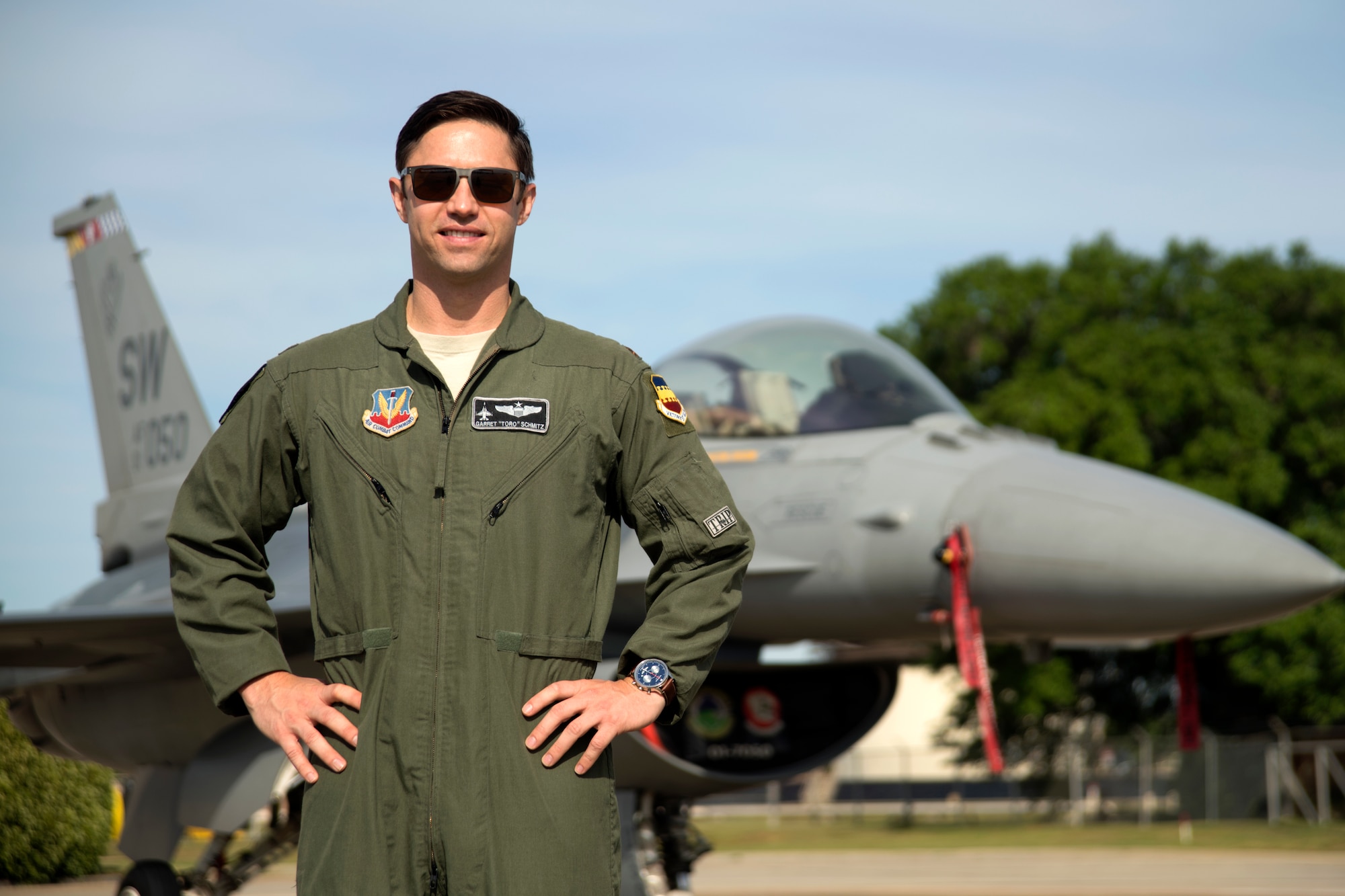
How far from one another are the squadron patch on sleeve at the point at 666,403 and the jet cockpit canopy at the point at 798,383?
14.7ft

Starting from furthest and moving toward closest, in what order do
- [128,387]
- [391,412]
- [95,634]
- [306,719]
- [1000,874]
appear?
[1000,874], [128,387], [95,634], [391,412], [306,719]

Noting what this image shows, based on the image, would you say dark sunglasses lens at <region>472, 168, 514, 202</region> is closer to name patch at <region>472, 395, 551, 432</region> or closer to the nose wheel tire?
name patch at <region>472, 395, 551, 432</region>

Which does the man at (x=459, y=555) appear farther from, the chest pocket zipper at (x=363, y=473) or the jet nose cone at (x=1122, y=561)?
the jet nose cone at (x=1122, y=561)

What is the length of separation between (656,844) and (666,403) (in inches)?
195

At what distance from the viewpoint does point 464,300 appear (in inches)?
97.0

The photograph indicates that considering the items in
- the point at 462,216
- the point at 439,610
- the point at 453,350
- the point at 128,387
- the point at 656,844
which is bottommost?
the point at 656,844

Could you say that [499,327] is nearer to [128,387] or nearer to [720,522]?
[720,522]

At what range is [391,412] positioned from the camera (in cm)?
234

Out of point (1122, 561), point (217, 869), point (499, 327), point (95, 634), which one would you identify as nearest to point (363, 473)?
point (499, 327)

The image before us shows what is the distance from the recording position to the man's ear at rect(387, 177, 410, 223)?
2.47 metres

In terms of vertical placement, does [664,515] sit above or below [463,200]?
below

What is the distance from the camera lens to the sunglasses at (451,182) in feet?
7.82

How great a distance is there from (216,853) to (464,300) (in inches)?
214

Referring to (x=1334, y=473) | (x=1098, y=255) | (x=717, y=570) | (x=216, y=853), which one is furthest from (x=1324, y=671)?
(x=717, y=570)
